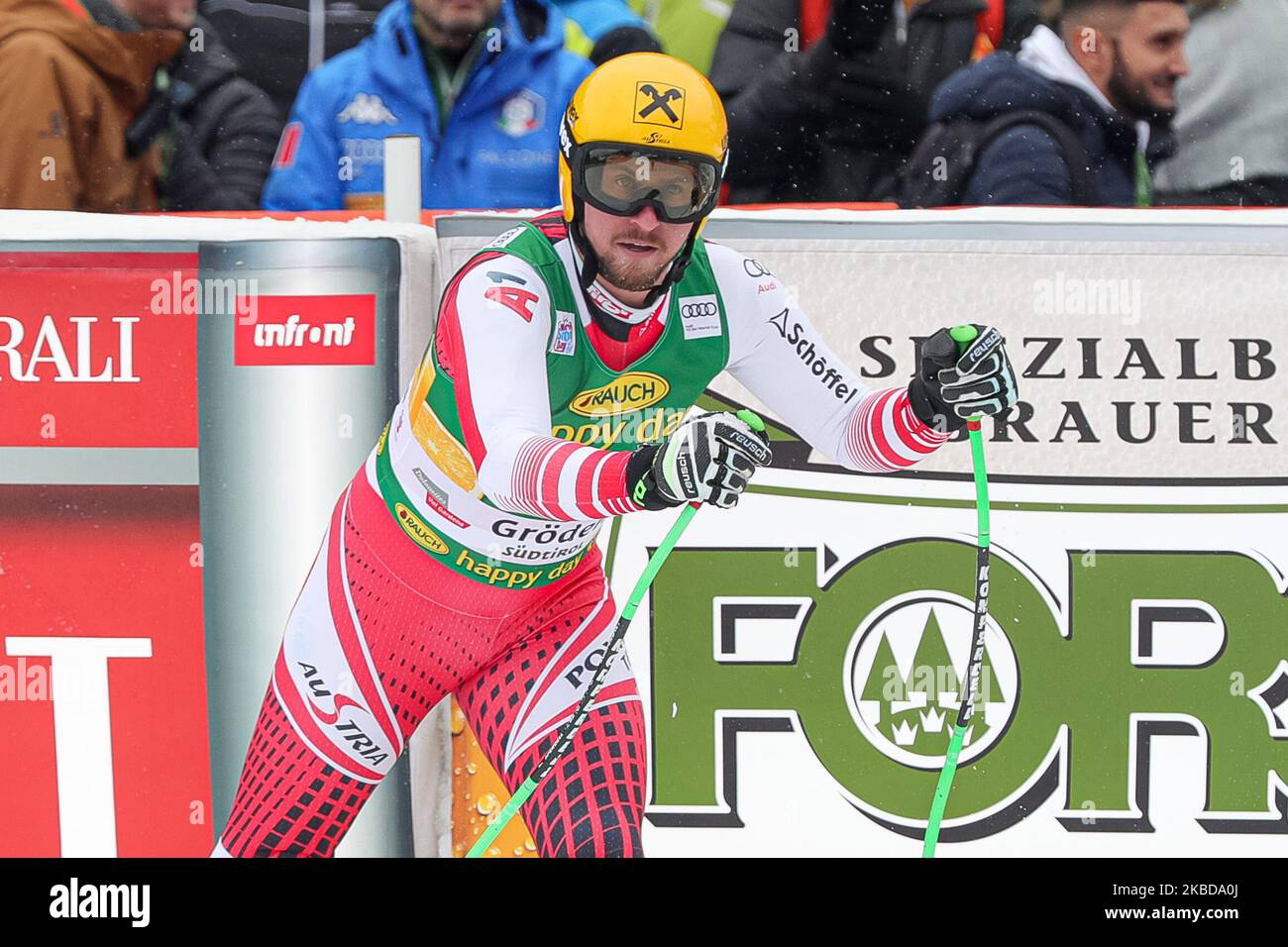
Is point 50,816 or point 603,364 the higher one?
point 603,364

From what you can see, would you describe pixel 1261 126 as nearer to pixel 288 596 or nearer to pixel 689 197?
pixel 689 197

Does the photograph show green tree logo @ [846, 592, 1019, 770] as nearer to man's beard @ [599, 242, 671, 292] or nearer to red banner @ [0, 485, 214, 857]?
man's beard @ [599, 242, 671, 292]

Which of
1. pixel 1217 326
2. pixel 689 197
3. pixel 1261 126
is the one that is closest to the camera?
pixel 689 197

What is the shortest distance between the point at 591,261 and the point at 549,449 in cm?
49

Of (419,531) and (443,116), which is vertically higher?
(443,116)

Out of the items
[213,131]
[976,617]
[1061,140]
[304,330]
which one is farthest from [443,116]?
[976,617]

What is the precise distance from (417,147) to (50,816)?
6.11 feet

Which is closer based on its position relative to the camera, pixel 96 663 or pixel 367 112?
pixel 96 663

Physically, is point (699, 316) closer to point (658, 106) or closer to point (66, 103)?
point (658, 106)

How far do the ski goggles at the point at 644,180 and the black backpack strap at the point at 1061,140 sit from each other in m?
1.47

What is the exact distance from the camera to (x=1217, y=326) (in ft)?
12.1

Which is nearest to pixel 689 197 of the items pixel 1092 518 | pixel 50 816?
pixel 1092 518

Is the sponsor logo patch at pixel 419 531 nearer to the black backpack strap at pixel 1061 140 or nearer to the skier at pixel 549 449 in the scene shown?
the skier at pixel 549 449

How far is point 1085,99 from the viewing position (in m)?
4.38
